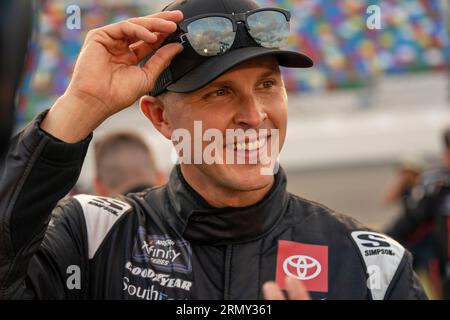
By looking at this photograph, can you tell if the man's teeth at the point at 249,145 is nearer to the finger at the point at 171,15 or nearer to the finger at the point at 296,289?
the finger at the point at 171,15

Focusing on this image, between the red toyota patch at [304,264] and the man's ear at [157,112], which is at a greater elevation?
the man's ear at [157,112]

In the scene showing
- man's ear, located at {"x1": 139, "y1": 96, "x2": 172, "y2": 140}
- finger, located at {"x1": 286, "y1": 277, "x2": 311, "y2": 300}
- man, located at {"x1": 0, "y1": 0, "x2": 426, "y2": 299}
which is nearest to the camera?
finger, located at {"x1": 286, "y1": 277, "x2": 311, "y2": 300}

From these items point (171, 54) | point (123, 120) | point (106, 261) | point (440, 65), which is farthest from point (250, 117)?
point (440, 65)

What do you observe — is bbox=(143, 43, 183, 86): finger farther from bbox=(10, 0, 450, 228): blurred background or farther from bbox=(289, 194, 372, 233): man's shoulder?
bbox=(10, 0, 450, 228): blurred background

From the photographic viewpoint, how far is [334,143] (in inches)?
460

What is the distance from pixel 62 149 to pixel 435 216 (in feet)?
15.0

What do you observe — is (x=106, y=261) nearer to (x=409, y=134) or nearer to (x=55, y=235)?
(x=55, y=235)

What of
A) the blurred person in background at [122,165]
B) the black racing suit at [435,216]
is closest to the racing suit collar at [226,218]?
the blurred person in background at [122,165]

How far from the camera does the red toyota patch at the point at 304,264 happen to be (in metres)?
2.14

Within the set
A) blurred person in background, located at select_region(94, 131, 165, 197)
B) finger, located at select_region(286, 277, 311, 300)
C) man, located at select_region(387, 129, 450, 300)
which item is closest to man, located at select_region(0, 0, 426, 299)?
finger, located at select_region(286, 277, 311, 300)

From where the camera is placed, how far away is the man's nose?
2.14m

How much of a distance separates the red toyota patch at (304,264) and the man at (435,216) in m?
3.72

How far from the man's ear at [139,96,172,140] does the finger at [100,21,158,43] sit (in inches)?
16.0

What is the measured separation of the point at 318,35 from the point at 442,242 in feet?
21.1
